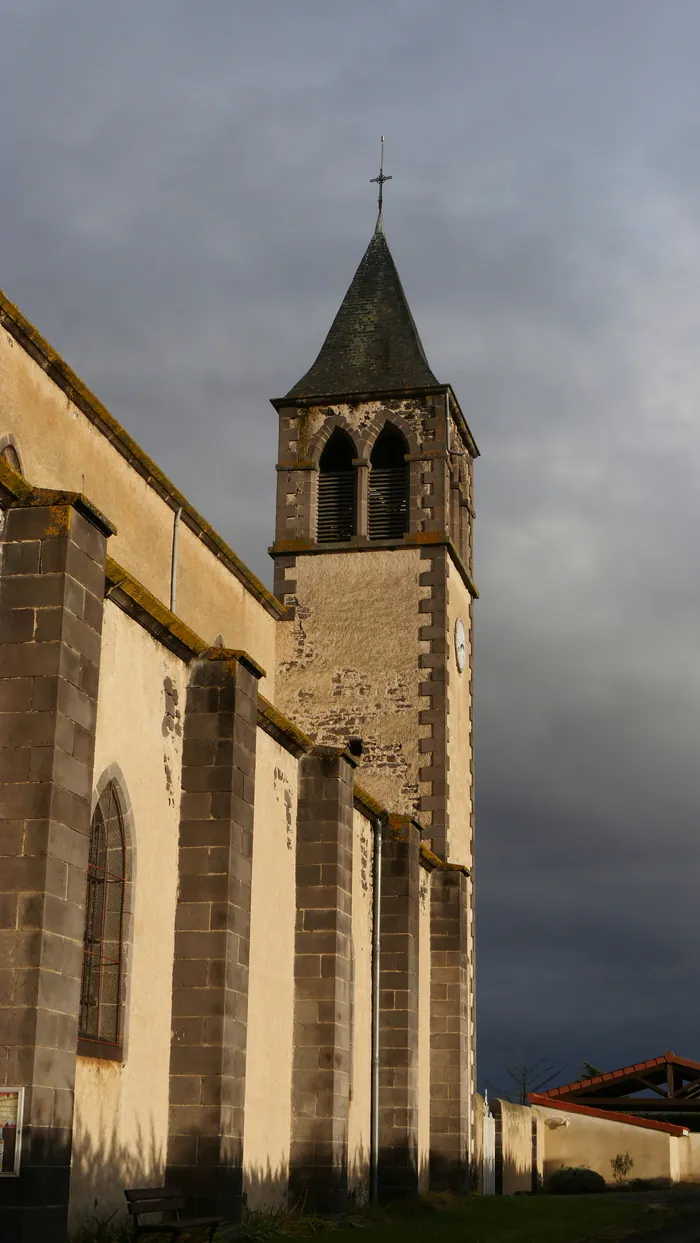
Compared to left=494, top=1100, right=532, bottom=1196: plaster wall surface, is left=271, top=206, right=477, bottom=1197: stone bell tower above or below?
above

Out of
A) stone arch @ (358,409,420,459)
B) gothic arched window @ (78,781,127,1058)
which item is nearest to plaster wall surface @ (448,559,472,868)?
stone arch @ (358,409,420,459)

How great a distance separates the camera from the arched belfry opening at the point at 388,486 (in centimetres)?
2731

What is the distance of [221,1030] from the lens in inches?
548

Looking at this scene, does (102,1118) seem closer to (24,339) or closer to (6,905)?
(6,905)

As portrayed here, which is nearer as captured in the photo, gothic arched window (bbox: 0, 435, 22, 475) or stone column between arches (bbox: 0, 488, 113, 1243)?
stone column between arches (bbox: 0, 488, 113, 1243)

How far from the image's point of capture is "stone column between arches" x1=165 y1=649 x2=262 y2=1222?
13703 millimetres

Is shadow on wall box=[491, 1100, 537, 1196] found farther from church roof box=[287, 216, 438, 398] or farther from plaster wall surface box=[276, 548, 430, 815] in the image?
church roof box=[287, 216, 438, 398]

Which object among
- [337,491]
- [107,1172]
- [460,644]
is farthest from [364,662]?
[107,1172]

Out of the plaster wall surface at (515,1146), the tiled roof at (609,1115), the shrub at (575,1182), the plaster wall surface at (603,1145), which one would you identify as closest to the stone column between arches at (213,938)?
the plaster wall surface at (515,1146)

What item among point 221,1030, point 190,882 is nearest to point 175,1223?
point 221,1030

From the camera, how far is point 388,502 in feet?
90.3

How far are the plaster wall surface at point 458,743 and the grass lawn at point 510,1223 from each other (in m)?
5.86

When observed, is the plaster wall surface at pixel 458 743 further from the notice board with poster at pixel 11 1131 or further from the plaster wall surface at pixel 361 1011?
the notice board with poster at pixel 11 1131

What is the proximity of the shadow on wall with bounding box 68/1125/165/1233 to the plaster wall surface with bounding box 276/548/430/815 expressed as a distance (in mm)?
11929
